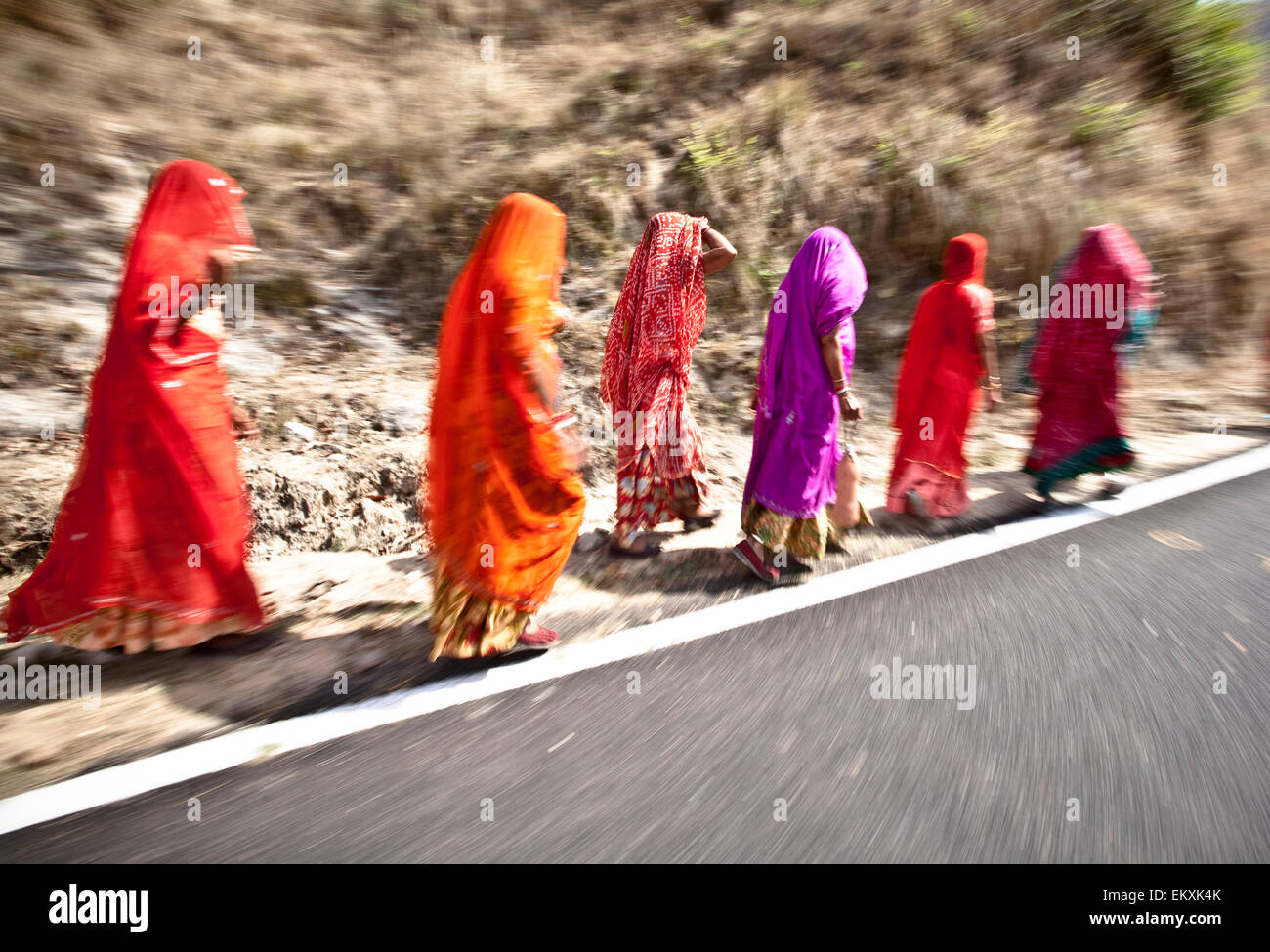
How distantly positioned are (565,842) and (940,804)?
1.18 meters

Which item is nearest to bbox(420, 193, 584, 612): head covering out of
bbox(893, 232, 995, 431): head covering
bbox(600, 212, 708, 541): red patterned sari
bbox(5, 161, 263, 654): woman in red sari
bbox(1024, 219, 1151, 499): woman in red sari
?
bbox(5, 161, 263, 654): woman in red sari

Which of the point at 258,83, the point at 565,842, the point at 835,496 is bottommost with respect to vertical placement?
the point at 565,842

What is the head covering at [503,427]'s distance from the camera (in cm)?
323

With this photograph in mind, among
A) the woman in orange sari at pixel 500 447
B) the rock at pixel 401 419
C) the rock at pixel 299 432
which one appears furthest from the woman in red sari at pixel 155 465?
the rock at pixel 401 419

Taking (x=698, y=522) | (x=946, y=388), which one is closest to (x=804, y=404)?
(x=698, y=522)

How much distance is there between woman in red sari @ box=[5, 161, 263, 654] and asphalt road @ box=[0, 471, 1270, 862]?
101 cm

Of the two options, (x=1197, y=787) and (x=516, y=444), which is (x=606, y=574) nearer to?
(x=516, y=444)

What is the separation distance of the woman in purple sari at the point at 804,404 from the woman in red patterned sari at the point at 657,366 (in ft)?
1.64

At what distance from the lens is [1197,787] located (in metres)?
2.57

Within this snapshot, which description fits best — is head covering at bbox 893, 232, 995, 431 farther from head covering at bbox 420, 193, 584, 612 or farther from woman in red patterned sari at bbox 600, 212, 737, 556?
head covering at bbox 420, 193, 584, 612

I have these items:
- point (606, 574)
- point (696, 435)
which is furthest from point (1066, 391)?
point (606, 574)

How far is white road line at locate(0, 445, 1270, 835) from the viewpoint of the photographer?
8.73 ft

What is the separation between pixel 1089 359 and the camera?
560cm

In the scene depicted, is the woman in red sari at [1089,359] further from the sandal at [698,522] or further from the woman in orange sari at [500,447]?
the woman in orange sari at [500,447]
